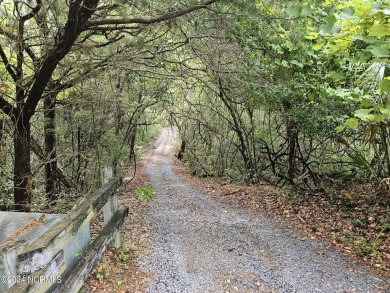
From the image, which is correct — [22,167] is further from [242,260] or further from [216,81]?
[216,81]

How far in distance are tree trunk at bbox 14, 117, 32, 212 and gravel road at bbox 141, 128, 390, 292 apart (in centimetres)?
234

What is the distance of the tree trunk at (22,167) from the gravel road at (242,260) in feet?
7.67

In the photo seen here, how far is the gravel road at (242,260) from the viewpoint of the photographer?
3574 mm

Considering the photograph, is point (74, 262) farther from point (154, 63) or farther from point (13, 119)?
point (154, 63)

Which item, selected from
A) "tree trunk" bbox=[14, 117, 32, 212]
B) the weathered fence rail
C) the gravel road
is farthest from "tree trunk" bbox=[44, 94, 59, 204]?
the weathered fence rail

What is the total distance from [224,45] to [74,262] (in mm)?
5019

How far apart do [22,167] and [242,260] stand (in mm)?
3931

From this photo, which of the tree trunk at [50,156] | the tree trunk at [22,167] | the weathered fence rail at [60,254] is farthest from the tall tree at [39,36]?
the weathered fence rail at [60,254]

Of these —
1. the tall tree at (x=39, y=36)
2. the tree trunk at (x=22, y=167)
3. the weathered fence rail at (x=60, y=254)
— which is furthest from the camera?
the tree trunk at (x=22, y=167)

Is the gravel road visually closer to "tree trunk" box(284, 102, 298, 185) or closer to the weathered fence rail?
the weathered fence rail

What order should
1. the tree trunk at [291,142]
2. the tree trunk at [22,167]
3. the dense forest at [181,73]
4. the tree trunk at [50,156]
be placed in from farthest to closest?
1. the tree trunk at [291,142]
2. the tree trunk at [50,156]
3. the tree trunk at [22,167]
4. the dense forest at [181,73]

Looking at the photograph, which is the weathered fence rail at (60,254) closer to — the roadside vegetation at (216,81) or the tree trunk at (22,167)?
the tree trunk at (22,167)

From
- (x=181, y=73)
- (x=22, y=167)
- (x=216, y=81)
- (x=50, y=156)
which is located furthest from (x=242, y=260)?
(x=216, y=81)

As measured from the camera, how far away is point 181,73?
23.6 ft
